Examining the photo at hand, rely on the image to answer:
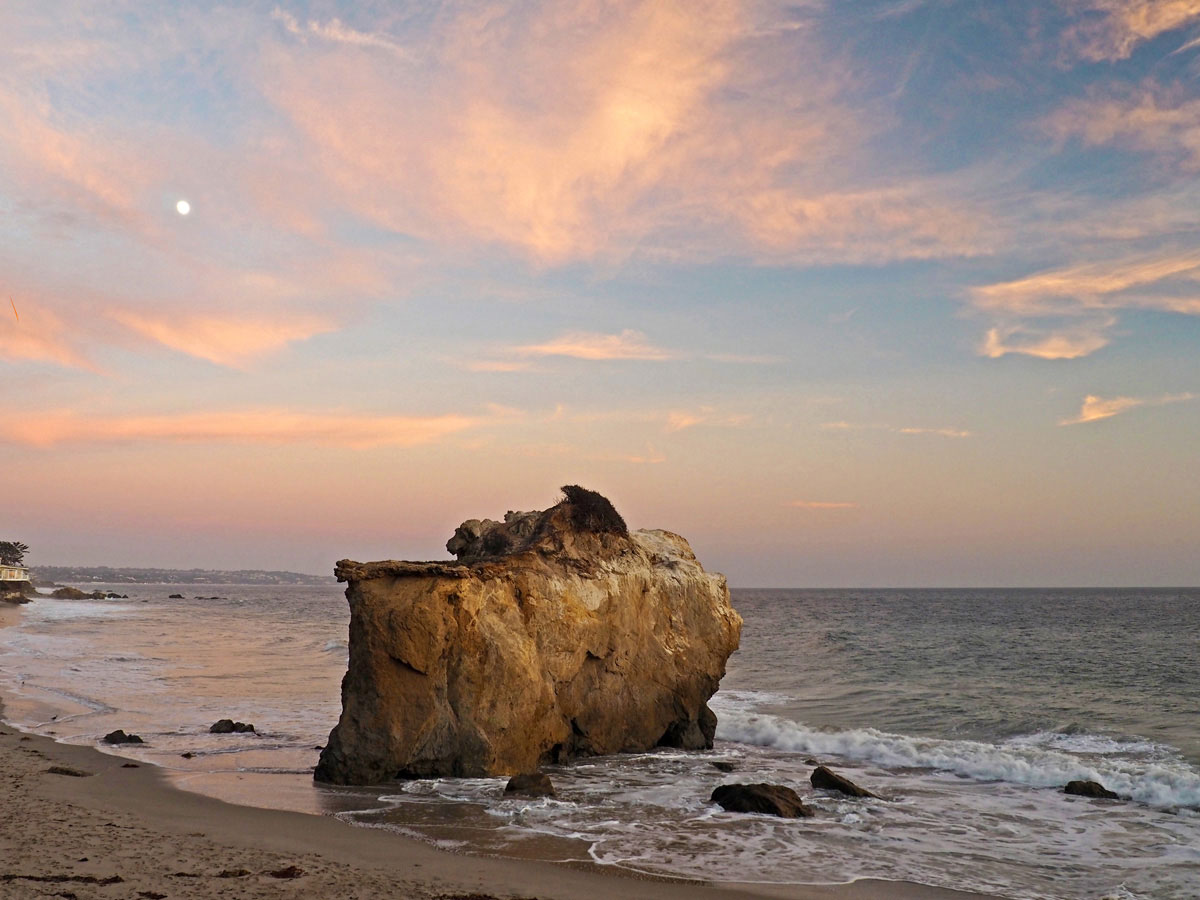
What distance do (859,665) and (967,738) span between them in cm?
1890

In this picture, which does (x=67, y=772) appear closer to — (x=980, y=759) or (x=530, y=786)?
(x=530, y=786)

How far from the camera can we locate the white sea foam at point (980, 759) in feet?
54.3

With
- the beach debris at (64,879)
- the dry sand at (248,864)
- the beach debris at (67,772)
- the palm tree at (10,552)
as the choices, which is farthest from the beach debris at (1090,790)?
the palm tree at (10,552)

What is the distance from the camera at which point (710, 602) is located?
840 inches

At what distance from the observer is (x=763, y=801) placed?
13.8 meters

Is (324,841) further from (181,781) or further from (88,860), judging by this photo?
(181,781)

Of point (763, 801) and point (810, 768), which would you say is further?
point (810, 768)

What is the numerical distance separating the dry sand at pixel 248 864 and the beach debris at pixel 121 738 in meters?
5.65

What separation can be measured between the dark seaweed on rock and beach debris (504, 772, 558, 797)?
→ 632 centimetres

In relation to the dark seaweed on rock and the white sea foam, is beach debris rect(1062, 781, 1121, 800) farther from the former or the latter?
the dark seaweed on rock

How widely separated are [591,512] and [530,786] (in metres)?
7.00

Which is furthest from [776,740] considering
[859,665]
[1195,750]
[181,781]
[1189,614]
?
[1189,614]

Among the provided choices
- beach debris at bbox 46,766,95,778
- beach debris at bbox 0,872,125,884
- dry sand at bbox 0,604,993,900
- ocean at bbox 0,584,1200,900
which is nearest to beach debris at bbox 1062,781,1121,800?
ocean at bbox 0,584,1200,900

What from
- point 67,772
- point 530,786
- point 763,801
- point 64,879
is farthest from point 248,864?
point 763,801
